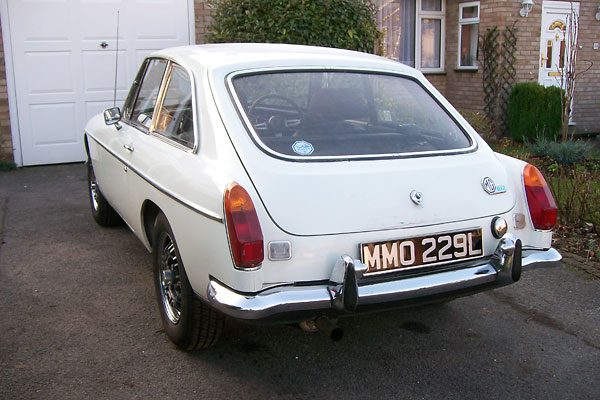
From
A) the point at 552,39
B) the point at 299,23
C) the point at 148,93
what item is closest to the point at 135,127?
the point at 148,93

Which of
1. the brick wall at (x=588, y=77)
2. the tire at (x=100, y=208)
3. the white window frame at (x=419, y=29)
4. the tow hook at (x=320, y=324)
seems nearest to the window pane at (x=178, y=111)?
the tow hook at (x=320, y=324)

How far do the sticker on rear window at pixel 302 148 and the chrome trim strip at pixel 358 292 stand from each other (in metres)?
0.65

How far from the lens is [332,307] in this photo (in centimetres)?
299

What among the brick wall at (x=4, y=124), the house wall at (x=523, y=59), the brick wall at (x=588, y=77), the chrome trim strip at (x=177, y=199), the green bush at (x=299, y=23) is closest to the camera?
the chrome trim strip at (x=177, y=199)

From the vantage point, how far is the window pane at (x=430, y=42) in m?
13.2

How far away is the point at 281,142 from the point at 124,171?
5.32 ft

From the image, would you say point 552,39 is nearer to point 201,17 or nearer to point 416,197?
point 201,17

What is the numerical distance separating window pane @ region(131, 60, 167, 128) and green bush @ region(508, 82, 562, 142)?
26.9ft

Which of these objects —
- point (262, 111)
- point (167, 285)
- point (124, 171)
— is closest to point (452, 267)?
point (262, 111)

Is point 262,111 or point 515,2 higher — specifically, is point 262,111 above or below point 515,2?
below

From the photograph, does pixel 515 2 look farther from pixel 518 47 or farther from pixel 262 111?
pixel 262 111

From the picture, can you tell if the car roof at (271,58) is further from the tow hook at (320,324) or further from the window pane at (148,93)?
the tow hook at (320,324)

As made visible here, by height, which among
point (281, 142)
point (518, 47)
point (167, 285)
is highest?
point (518, 47)

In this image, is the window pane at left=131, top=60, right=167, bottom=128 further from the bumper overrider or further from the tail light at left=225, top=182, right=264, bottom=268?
the bumper overrider
